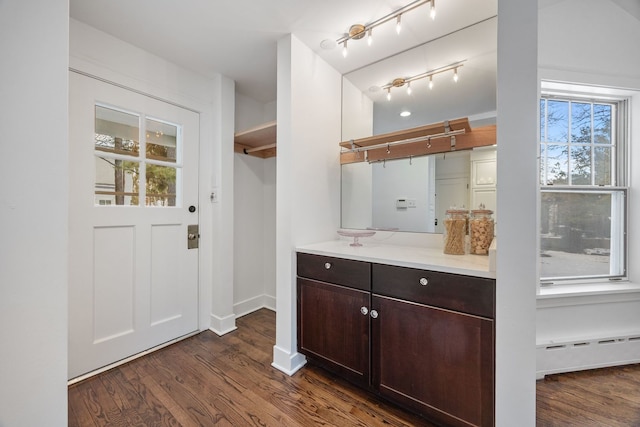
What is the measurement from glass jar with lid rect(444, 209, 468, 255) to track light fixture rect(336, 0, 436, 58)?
3.79 feet

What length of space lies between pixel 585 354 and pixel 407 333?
1.52m

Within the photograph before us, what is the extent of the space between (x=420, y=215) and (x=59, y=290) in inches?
78.0

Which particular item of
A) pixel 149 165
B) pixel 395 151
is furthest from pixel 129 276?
pixel 395 151

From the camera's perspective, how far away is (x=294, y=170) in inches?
70.9

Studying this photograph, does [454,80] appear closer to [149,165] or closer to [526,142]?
[526,142]

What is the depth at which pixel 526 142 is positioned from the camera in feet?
3.31

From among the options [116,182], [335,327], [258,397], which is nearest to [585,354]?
[335,327]

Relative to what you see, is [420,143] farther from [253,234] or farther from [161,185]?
[161,185]

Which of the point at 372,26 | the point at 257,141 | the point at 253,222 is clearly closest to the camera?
the point at 372,26

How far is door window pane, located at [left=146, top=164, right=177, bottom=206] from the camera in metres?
2.04

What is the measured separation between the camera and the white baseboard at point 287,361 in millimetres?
1756

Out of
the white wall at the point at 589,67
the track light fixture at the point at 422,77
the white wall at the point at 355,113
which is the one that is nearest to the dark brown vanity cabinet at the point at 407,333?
the white wall at the point at 589,67

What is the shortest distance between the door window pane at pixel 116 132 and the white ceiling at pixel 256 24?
54 cm

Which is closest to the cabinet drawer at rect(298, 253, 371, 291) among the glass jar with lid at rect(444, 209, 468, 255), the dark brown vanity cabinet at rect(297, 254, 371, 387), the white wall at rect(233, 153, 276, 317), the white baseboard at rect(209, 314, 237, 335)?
the dark brown vanity cabinet at rect(297, 254, 371, 387)
